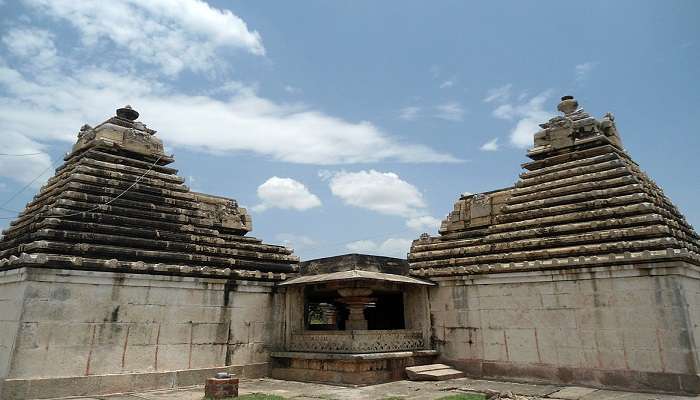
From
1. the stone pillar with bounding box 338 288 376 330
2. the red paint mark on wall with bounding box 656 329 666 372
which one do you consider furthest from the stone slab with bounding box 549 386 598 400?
the stone pillar with bounding box 338 288 376 330

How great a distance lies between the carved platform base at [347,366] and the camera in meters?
13.7

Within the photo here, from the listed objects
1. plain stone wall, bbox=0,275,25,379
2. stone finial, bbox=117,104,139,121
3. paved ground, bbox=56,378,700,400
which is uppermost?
stone finial, bbox=117,104,139,121

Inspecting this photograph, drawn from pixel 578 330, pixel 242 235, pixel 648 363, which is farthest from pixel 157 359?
pixel 648 363

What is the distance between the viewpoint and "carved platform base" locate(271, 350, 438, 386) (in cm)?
1367

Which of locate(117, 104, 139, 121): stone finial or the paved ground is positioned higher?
locate(117, 104, 139, 121): stone finial

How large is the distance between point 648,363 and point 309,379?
29.8 ft

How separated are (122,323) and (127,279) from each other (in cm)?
115

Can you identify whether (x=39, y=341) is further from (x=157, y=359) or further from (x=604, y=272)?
(x=604, y=272)

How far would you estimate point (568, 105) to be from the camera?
1725 cm

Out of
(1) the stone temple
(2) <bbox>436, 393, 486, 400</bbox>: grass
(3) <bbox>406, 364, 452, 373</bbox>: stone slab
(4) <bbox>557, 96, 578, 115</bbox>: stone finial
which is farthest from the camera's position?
(4) <bbox>557, 96, 578, 115</bbox>: stone finial

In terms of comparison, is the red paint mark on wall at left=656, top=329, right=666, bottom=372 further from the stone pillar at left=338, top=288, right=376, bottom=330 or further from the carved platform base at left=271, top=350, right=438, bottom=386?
the stone pillar at left=338, top=288, right=376, bottom=330

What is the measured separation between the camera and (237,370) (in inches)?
579

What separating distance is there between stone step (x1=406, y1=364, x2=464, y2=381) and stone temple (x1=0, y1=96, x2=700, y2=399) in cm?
8

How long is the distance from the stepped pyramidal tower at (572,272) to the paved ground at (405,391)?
0.75m
